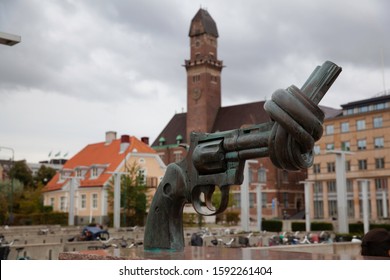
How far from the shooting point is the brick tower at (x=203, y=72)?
265 ft

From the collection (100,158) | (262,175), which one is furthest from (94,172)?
(262,175)

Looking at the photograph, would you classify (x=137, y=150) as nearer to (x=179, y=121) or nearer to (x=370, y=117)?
(x=370, y=117)

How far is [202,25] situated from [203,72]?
720cm

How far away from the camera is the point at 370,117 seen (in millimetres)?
61812

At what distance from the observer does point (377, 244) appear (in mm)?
6301

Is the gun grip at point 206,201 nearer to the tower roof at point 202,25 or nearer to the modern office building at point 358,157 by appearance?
the modern office building at point 358,157

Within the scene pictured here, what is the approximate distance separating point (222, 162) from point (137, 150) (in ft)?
167

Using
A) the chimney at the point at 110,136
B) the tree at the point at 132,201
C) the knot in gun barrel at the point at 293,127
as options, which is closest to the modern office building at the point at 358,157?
the tree at the point at 132,201

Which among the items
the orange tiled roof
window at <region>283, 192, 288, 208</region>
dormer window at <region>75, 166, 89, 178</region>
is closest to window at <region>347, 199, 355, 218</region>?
window at <region>283, 192, 288, 208</region>

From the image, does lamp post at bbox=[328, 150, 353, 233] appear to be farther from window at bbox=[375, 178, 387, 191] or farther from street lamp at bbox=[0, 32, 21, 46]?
window at bbox=[375, 178, 387, 191]

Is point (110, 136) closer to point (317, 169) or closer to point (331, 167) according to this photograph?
point (317, 169)

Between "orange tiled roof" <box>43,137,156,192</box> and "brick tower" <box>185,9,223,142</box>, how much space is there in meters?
21.4

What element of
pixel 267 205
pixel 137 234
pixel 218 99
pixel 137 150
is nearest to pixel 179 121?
pixel 218 99

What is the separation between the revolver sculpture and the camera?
5.61 meters
